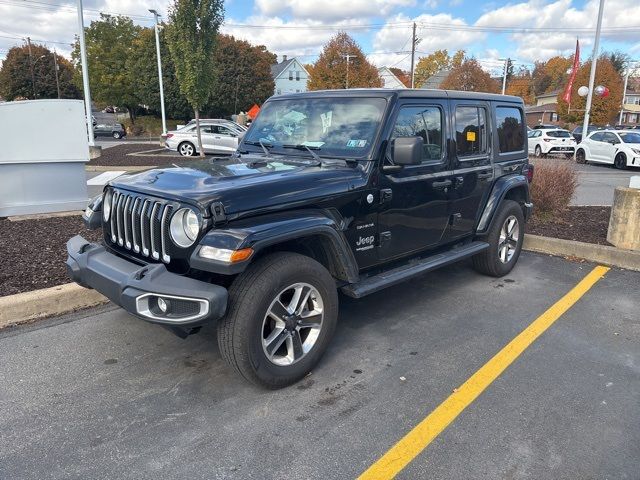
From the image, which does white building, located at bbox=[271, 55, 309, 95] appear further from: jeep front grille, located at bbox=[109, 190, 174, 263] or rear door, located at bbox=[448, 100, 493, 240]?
jeep front grille, located at bbox=[109, 190, 174, 263]

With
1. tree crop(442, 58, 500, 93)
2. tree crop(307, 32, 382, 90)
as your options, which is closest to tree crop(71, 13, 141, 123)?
A: tree crop(307, 32, 382, 90)

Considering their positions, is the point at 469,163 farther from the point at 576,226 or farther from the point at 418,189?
the point at 576,226

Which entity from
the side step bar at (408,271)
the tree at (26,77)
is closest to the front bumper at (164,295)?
the side step bar at (408,271)

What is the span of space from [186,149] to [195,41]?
18.2ft

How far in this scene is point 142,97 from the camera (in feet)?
165

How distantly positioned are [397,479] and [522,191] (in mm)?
4244

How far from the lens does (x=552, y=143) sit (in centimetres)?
2425

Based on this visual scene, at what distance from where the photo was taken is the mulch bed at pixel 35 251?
4.73m

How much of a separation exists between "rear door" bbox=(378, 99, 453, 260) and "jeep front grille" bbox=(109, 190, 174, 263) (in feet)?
4.57

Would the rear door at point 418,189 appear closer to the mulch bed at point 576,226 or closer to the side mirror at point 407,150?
the side mirror at point 407,150

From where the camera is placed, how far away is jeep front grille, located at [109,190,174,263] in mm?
3145

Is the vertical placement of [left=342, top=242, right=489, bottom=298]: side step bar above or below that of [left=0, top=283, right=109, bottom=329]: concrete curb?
above

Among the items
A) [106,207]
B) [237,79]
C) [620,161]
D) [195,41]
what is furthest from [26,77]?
[106,207]

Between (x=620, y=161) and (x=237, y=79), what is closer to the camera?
(x=620, y=161)
